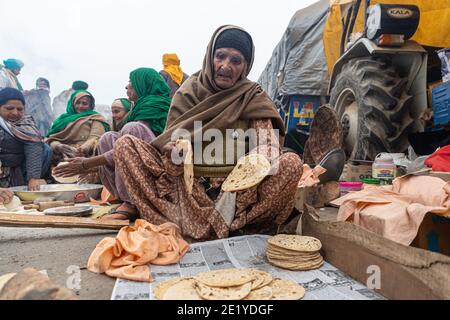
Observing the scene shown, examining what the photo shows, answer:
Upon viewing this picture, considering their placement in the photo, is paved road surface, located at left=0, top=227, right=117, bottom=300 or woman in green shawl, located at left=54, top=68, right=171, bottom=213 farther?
woman in green shawl, located at left=54, top=68, right=171, bottom=213

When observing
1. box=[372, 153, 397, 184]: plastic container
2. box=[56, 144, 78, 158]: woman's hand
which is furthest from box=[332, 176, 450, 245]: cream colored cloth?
box=[56, 144, 78, 158]: woman's hand

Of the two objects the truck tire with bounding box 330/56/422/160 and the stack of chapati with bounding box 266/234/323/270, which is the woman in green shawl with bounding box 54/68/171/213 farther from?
Result: the truck tire with bounding box 330/56/422/160

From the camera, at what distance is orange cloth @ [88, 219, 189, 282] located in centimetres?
129

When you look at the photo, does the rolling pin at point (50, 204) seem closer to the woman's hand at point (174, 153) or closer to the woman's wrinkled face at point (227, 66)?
the woman's hand at point (174, 153)

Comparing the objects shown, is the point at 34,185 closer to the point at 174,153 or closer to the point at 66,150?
the point at 66,150

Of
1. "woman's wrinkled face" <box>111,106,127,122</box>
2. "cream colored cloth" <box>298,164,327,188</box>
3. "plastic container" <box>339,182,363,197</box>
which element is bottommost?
"plastic container" <box>339,182,363,197</box>

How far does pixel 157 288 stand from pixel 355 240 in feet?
2.59

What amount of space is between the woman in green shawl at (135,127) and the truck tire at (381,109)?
1903 millimetres

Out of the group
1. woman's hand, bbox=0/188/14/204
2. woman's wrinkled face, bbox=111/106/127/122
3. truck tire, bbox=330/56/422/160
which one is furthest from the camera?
woman's wrinkled face, bbox=111/106/127/122

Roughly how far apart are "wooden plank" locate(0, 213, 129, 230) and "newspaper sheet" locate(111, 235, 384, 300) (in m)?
0.66

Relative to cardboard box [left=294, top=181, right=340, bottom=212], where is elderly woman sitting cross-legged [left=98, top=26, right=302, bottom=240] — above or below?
above

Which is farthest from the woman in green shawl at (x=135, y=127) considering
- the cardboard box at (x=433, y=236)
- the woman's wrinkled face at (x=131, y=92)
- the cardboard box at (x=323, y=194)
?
the cardboard box at (x=433, y=236)

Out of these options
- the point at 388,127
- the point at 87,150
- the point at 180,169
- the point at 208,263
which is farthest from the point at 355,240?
the point at 87,150

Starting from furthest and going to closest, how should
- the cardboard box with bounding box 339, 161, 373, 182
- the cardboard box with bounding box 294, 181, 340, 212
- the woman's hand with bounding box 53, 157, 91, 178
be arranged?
the cardboard box with bounding box 339, 161, 373, 182
the cardboard box with bounding box 294, 181, 340, 212
the woman's hand with bounding box 53, 157, 91, 178
